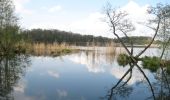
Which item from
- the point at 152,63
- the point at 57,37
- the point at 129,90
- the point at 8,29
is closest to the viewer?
the point at 129,90

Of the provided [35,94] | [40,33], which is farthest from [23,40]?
[40,33]

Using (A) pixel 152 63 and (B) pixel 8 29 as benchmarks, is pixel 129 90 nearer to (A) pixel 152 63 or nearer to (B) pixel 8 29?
(A) pixel 152 63

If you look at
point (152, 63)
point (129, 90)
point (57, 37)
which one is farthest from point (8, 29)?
point (57, 37)

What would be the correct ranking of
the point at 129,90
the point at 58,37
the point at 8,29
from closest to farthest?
the point at 129,90 → the point at 8,29 → the point at 58,37

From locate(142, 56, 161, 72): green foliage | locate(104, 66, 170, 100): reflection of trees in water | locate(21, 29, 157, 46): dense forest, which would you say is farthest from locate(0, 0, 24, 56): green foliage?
locate(21, 29, 157, 46): dense forest

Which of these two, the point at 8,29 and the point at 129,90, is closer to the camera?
the point at 129,90

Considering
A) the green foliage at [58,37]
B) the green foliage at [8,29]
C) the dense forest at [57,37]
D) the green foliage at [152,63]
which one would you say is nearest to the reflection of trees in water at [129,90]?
the green foliage at [152,63]

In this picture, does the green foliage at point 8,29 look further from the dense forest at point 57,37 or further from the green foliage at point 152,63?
the dense forest at point 57,37

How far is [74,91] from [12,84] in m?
2.98

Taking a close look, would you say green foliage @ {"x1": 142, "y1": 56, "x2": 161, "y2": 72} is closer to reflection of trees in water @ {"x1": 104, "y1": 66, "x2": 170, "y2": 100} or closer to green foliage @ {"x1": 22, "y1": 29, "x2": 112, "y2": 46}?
reflection of trees in water @ {"x1": 104, "y1": 66, "x2": 170, "y2": 100}

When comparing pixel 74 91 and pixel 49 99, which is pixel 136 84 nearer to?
pixel 74 91

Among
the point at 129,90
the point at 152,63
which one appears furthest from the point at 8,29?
the point at 129,90

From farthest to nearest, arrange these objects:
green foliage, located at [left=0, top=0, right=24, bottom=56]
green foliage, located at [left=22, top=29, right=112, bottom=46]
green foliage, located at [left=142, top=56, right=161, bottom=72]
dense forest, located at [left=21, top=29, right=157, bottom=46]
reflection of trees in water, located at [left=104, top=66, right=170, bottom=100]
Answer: green foliage, located at [left=22, top=29, right=112, bottom=46], dense forest, located at [left=21, top=29, right=157, bottom=46], green foliage, located at [left=0, top=0, right=24, bottom=56], green foliage, located at [left=142, top=56, right=161, bottom=72], reflection of trees in water, located at [left=104, top=66, right=170, bottom=100]

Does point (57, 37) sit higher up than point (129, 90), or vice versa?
point (57, 37)
